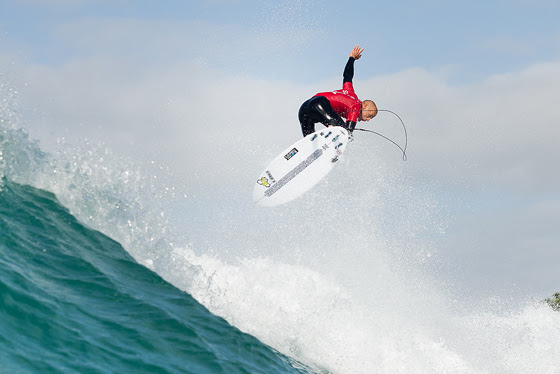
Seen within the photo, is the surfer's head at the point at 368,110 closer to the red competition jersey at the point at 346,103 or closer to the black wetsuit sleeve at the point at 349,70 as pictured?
the red competition jersey at the point at 346,103

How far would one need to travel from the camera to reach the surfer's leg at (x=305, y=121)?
9.46 m

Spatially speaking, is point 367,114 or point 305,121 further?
point 305,121

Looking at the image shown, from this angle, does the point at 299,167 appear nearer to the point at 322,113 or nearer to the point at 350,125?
the point at 322,113

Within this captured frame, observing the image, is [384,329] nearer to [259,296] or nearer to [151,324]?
[259,296]

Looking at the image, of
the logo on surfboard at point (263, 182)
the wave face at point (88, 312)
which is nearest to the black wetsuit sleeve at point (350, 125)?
the logo on surfboard at point (263, 182)

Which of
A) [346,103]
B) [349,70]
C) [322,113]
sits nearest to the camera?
[322,113]

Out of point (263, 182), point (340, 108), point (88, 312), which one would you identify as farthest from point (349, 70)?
point (88, 312)

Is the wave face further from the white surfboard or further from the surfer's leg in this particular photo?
the surfer's leg

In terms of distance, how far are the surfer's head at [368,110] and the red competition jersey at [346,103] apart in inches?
3.1

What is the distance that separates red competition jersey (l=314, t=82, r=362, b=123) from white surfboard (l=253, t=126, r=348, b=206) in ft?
1.19

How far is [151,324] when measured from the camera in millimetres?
5980

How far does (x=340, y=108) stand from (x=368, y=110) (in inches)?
21.6

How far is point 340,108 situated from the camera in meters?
9.46

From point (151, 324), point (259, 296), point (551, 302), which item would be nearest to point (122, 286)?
point (151, 324)
